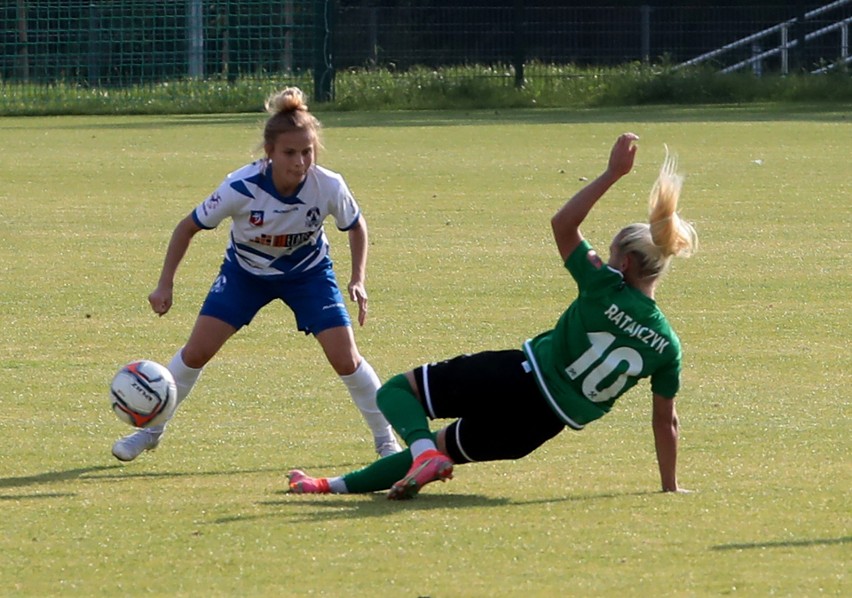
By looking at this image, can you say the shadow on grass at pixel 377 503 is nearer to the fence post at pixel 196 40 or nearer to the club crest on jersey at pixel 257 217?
the club crest on jersey at pixel 257 217

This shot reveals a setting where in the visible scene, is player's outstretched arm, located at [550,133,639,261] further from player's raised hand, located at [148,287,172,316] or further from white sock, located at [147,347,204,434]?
white sock, located at [147,347,204,434]

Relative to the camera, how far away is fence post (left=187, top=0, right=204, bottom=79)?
28.7 metres

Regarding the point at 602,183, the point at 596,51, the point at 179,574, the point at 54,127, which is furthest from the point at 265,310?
the point at 596,51

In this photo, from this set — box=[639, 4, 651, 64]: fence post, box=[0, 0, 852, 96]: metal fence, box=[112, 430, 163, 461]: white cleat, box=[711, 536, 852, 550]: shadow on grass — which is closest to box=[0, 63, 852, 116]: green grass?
box=[0, 0, 852, 96]: metal fence

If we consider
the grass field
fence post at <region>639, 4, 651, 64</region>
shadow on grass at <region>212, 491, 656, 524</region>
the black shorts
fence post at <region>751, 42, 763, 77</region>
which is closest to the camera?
the grass field

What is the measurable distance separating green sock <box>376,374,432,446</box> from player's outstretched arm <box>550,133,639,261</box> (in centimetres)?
76

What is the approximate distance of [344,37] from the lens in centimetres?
3028

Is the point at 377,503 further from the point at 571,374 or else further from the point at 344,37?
the point at 344,37

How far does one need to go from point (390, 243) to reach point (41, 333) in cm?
393

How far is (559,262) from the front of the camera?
1168 cm

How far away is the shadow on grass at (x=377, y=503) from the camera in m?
5.44

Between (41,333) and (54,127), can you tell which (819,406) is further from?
(54,127)

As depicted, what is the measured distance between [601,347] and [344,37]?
25.2 meters

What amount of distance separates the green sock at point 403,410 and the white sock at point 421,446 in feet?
0.06
